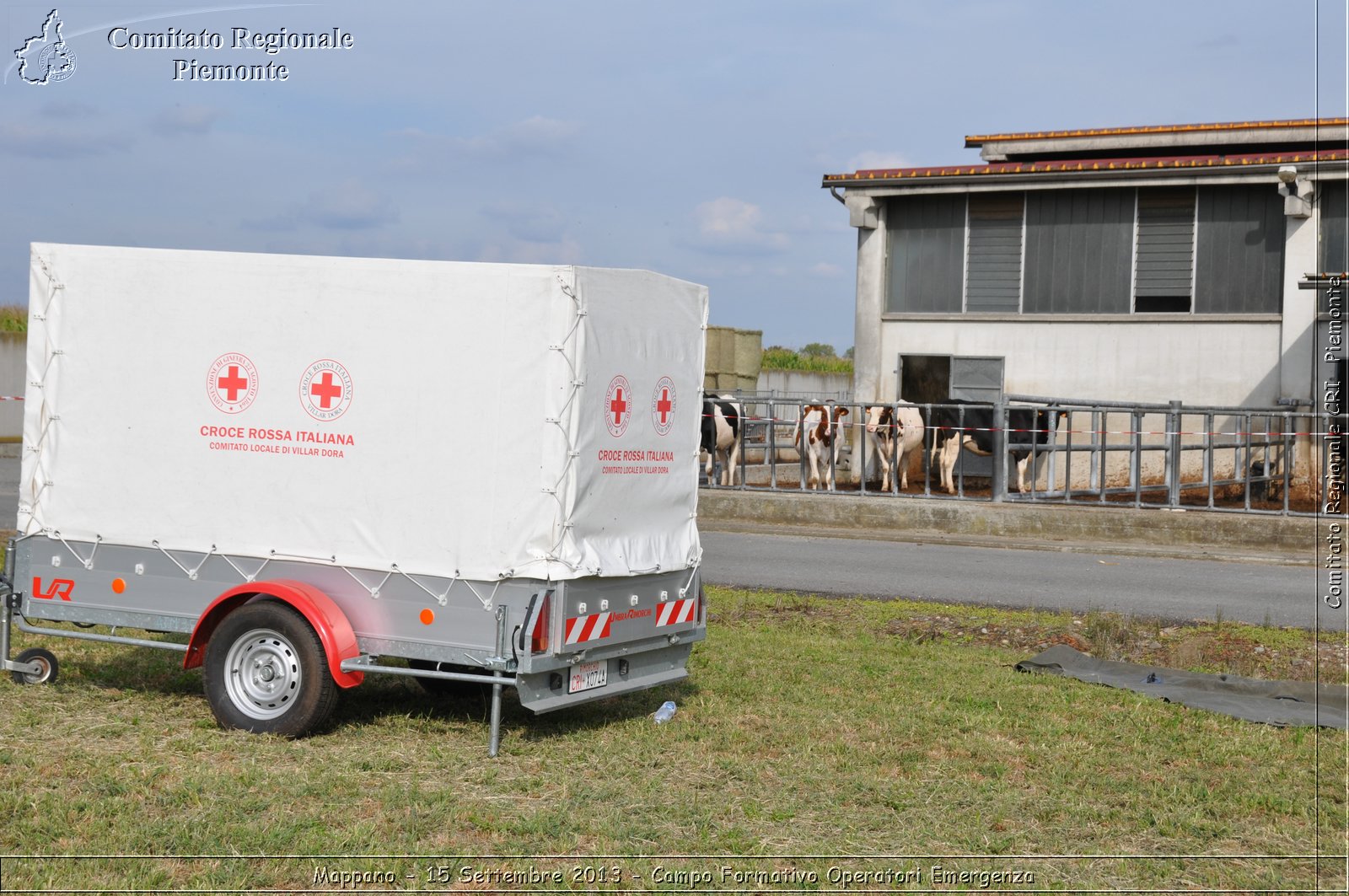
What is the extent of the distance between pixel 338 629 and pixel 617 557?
1573 mm

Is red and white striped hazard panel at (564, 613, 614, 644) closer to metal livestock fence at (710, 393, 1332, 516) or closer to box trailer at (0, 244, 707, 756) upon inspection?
box trailer at (0, 244, 707, 756)

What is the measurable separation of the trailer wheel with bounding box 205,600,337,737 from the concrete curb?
11.0 meters

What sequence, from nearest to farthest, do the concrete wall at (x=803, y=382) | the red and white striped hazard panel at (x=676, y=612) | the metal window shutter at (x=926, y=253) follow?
the red and white striped hazard panel at (x=676, y=612) → the metal window shutter at (x=926, y=253) → the concrete wall at (x=803, y=382)

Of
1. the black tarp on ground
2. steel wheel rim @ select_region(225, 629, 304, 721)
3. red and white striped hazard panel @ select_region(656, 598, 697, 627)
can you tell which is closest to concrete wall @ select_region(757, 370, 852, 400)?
the black tarp on ground

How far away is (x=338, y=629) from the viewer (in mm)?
7551

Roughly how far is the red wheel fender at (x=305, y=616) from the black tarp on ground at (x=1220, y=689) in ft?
16.4

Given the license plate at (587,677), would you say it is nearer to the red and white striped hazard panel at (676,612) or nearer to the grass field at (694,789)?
the grass field at (694,789)

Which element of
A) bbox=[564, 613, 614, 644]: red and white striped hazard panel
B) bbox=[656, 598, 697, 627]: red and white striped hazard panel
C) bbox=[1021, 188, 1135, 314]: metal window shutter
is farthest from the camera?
bbox=[1021, 188, 1135, 314]: metal window shutter

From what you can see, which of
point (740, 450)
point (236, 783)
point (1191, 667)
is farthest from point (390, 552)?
point (740, 450)

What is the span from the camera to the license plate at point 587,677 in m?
7.68

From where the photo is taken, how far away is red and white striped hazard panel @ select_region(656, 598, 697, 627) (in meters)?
8.41

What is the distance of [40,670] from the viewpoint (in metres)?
8.79

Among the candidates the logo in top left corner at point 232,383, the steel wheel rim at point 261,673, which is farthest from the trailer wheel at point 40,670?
the logo in top left corner at point 232,383

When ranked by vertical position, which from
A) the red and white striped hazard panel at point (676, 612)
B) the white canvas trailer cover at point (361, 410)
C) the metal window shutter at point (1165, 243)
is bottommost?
the red and white striped hazard panel at point (676, 612)
